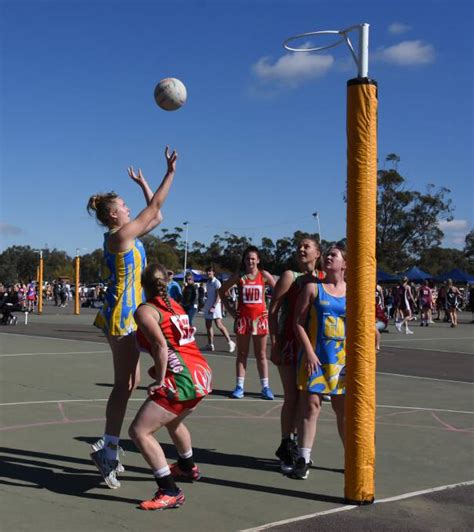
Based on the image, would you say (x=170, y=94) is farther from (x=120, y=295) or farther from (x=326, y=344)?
(x=326, y=344)

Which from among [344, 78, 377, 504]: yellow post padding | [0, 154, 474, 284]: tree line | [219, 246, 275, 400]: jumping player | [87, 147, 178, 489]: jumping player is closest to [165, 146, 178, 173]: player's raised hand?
[87, 147, 178, 489]: jumping player

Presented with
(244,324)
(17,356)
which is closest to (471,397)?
(244,324)

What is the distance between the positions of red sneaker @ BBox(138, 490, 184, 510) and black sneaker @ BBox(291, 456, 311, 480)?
1.16m

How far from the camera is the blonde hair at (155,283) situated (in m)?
5.12

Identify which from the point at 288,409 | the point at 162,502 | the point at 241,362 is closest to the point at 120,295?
the point at 162,502

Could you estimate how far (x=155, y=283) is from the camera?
16.8ft

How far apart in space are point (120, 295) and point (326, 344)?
5.40 ft

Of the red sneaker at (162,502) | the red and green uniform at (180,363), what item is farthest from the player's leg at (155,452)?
the red and green uniform at (180,363)

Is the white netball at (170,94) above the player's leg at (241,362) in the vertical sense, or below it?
above

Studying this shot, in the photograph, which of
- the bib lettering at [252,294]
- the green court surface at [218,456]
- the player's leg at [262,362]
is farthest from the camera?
the bib lettering at [252,294]

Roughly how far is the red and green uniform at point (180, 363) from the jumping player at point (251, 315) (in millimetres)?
4506

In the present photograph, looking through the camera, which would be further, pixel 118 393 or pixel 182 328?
pixel 118 393

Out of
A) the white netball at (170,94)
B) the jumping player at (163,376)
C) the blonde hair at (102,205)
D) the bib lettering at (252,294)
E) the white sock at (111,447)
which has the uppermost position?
the white netball at (170,94)

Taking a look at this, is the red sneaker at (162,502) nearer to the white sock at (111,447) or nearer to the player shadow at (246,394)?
the white sock at (111,447)
